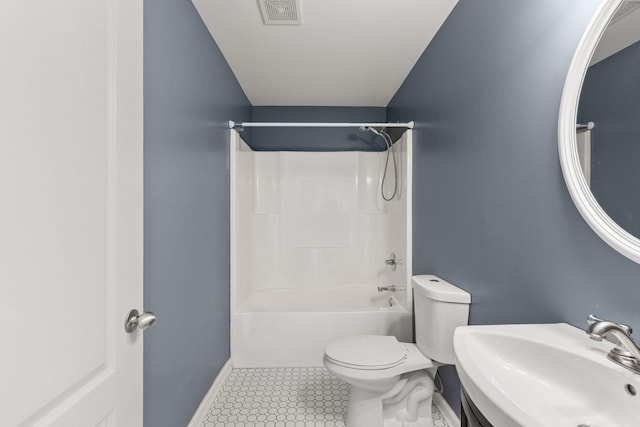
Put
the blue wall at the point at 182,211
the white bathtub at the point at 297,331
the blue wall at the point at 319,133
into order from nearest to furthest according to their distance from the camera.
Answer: the blue wall at the point at 182,211 < the white bathtub at the point at 297,331 < the blue wall at the point at 319,133

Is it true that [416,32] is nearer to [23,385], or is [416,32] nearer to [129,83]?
[129,83]

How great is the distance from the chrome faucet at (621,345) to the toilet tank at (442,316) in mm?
839

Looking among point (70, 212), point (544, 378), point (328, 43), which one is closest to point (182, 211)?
point (70, 212)

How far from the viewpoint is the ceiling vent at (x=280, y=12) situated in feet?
5.56

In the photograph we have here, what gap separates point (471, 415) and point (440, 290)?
89cm

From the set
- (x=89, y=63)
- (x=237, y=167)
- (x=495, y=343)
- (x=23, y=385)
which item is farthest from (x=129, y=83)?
(x=237, y=167)

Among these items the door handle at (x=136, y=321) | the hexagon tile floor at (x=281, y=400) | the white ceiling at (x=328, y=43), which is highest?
the white ceiling at (x=328, y=43)

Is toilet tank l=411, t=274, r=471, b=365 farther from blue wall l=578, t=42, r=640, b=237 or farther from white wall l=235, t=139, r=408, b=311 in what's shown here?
white wall l=235, t=139, r=408, b=311

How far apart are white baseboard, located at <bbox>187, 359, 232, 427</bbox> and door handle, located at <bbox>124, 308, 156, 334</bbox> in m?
1.14

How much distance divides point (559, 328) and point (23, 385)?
134 centimetres

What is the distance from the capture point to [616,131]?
864 mm

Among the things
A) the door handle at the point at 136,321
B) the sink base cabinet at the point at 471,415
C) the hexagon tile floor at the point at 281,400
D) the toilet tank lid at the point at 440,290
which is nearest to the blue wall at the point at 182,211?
the hexagon tile floor at the point at 281,400

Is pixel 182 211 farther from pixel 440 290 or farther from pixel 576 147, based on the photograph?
pixel 576 147

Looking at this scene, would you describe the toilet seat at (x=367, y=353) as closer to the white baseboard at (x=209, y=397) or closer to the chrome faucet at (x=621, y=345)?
the white baseboard at (x=209, y=397)
